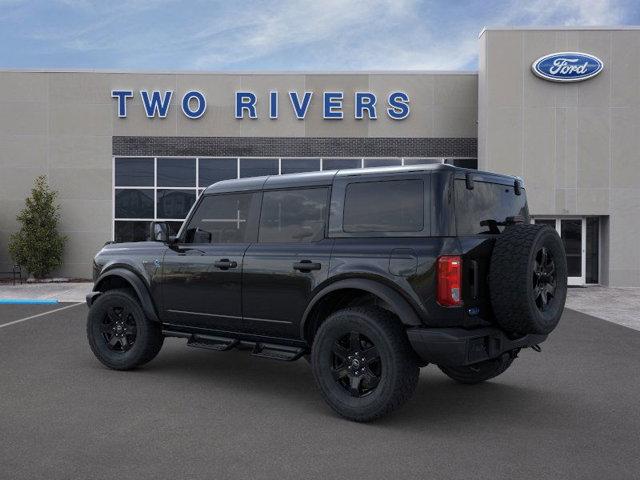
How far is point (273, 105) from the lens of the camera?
18.8m

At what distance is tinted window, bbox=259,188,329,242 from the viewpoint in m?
5.22

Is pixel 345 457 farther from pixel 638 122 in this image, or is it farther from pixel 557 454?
pixel 638 122

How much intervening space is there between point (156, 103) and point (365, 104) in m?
6.55

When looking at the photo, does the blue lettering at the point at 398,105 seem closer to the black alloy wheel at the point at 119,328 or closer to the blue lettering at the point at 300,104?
the blue lettering at the point at 300,104

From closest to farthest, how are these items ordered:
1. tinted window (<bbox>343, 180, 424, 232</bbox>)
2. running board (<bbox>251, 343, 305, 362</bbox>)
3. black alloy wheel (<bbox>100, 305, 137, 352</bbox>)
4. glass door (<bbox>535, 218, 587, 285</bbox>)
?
tinted window (<bbox>343, 180, 424, 232</bbox>) → running board (<bbox>251, 343, 305, 362</bbox>) → black alloy wheel (<bbox>100, 305, 137, 352</bbox>) → glass door (<bbox>535, 218, 587, 285</bbox>)

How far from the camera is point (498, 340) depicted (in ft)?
15.2

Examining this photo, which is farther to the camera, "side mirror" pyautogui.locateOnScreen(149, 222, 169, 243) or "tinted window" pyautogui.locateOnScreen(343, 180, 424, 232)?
"side mirror" pyautogui.locateOnScreen(149, 222, 169, 243)

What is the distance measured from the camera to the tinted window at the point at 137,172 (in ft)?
62.5

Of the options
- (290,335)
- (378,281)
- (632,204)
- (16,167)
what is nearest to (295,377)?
(290,335)

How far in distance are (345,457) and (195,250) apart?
110 inches

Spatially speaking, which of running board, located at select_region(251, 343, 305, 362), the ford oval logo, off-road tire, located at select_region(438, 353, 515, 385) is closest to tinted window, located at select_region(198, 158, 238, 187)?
the ford oval logo

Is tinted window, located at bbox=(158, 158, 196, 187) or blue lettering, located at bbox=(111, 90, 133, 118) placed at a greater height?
blue lettering, located at bbox=(111, 90, 133, 118)

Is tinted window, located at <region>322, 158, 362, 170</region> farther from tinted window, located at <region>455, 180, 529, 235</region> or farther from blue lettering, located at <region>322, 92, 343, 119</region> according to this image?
tinted window, located at <region>455, 180, 529, 235</region>

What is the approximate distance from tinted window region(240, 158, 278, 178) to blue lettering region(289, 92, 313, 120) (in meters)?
1.60
